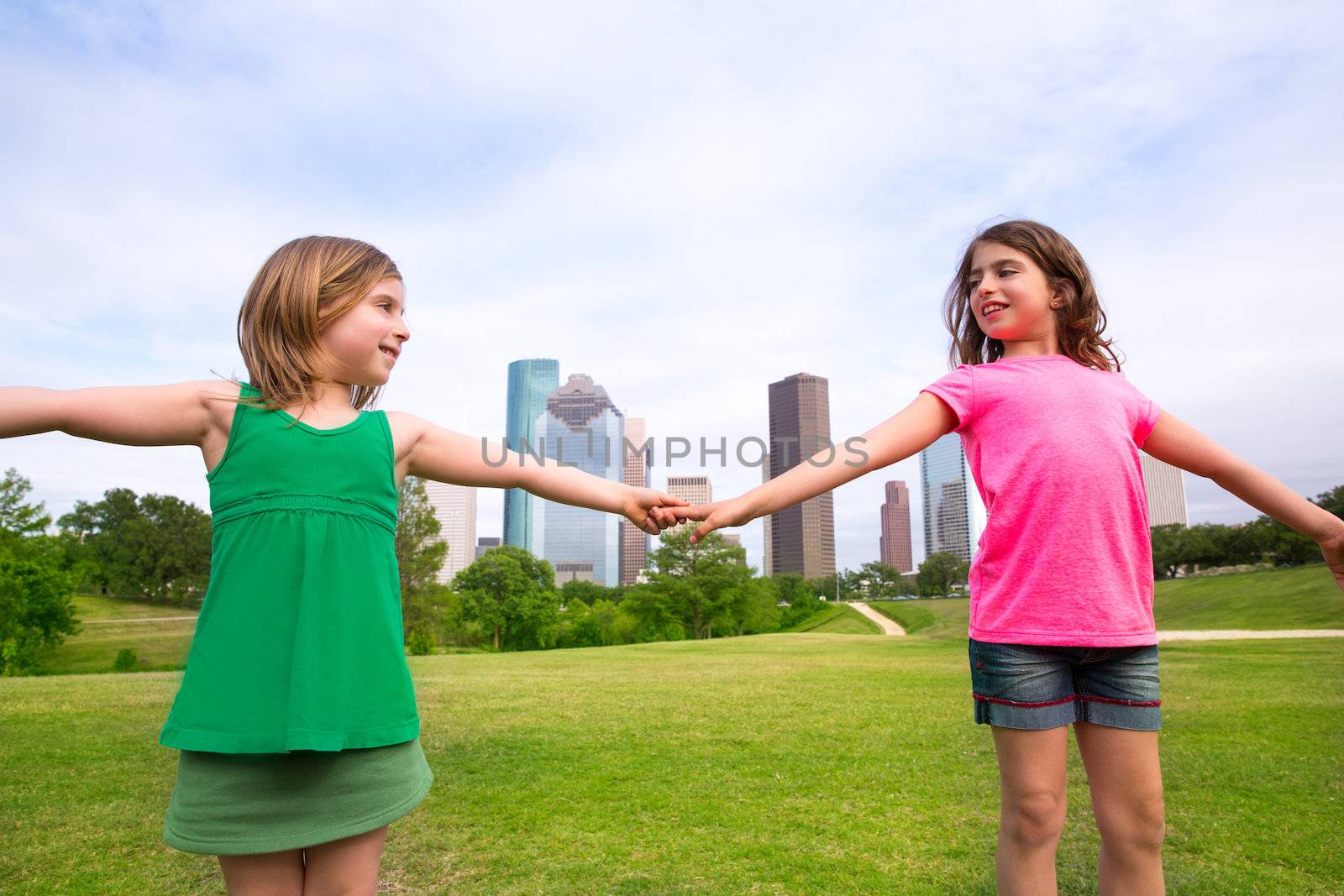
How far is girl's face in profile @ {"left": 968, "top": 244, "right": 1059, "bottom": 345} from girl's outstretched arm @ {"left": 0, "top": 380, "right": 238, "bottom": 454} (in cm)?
203

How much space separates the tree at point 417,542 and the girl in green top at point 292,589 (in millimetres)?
34103

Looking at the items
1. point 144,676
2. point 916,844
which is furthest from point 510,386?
point 916,844

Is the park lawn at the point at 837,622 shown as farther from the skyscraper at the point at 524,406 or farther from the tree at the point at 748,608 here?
the skyscraper at the point at 524,406

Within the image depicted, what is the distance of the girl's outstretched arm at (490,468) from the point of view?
6.60 ft

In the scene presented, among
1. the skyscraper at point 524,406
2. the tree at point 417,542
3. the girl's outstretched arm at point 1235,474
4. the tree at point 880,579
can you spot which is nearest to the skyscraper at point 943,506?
the tree at point 880,579

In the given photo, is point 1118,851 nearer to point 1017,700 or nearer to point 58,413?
point 1017,700

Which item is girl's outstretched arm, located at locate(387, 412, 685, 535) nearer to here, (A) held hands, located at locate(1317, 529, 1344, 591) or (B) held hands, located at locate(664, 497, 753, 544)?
(B) held hands, located at locate(664, 497, 753, 544)

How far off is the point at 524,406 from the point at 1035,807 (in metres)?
136

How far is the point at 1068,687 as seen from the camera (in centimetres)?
198

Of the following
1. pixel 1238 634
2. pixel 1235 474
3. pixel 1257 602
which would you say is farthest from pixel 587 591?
pixel 1235 474

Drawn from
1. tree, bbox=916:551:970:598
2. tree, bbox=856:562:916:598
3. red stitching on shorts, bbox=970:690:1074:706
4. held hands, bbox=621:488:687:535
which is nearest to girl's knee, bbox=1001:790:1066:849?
red stitching on shorts, bbox=970:690:1074:706

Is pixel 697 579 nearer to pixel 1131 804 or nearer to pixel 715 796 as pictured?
pixel 715 796

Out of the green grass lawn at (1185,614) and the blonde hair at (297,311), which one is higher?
the blonde hair at (297,311)

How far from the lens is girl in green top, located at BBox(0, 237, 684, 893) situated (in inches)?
62.5
